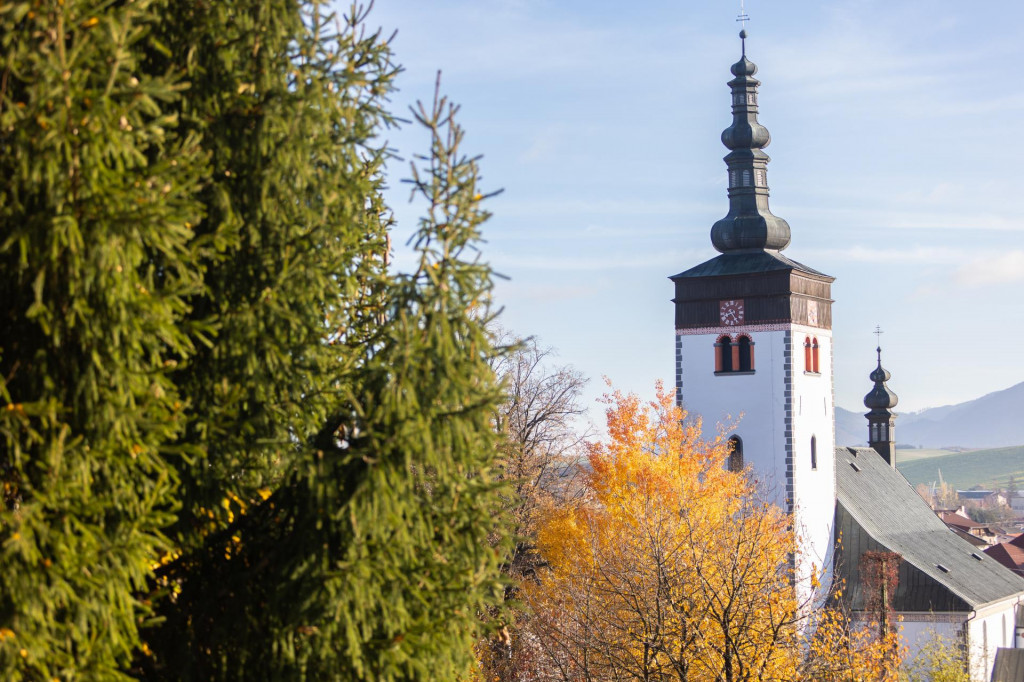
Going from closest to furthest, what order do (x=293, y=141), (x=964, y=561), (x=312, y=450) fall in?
(x=312, y=450), (x=293, y=141), (x=964, y=561)

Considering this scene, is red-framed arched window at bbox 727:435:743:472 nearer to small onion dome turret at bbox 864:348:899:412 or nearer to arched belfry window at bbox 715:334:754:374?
arched belfry window at bbox 715:334:754:374

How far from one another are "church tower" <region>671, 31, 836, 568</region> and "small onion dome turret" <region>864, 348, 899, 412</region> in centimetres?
1833

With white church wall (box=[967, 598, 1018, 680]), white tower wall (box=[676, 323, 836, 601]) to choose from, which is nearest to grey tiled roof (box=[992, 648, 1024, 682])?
white church wall (box=[967, 598, 1018, 680])

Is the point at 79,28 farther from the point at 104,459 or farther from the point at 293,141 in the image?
the point at 104,459

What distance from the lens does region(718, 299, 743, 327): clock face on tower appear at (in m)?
36.2

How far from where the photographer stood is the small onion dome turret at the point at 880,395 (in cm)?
5494

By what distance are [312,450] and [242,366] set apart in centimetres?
72

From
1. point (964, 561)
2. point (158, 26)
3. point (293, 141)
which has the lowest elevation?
point (964, 561)

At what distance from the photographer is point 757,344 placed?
118ft

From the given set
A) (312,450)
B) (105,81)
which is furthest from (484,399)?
(105,81)

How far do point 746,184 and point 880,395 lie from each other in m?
22.1

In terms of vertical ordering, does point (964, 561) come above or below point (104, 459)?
A: below

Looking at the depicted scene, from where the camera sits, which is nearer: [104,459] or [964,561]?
[104,459]

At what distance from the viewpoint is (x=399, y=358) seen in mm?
6562
